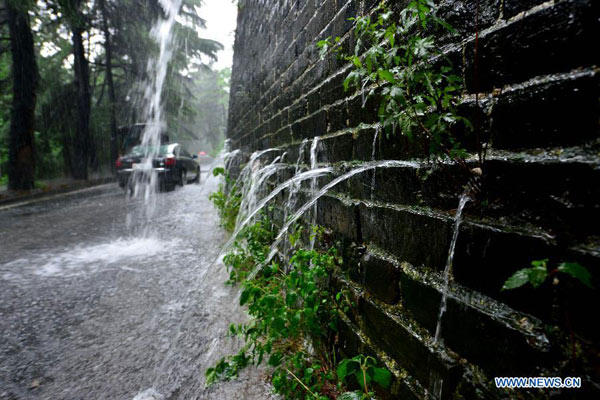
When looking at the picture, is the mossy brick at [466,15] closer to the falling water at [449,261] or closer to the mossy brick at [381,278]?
the falling water at [449,261]

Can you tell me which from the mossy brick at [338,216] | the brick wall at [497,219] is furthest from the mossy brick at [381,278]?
the mossy brick at [338,216]

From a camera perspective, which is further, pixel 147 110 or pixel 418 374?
pixel 147 110

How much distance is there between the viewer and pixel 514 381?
78 cm

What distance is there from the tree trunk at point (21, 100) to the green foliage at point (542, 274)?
41.5 ft

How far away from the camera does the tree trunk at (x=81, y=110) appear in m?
13.7

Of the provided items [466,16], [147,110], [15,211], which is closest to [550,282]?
[466,16]

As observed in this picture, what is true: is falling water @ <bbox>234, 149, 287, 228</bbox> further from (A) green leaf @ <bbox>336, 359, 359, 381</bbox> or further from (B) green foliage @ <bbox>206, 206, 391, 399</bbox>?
(A) green leaf @ <bbox>336, 359, 359, 381</bbox>

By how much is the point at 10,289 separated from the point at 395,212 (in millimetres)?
3683

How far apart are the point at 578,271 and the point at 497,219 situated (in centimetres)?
24

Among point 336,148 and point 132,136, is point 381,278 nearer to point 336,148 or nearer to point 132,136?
point 336,148

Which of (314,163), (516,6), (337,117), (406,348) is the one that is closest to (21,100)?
(314,163)

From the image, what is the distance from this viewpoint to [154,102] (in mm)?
19359

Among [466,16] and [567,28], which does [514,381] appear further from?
[466,16]

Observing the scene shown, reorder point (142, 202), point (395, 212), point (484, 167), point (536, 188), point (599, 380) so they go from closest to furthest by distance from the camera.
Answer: point (599, 380), point (536, 188), point (484, 167), point (395, 212), point (142, 202)
